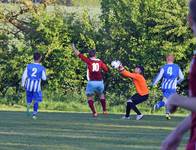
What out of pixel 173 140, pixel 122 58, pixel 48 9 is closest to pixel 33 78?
pixel 122 58

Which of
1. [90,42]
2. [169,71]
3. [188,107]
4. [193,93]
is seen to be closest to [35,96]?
[169,71]

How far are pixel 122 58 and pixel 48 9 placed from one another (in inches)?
178

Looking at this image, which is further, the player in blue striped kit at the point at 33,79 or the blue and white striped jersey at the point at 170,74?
the blue and white striped jersey at the point at 170,74

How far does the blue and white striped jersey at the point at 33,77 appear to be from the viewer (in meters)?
22.5

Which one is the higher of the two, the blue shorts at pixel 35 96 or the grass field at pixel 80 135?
the blue shorts at pixel 35 96

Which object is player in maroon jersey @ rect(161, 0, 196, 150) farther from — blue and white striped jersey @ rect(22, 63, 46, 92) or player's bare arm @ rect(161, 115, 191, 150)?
blue and white striped jersey @ rect(22, 63, 46, 92)

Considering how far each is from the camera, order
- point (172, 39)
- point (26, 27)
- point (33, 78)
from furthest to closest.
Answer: point (26, 27), point (172, 39), point (33, 78)

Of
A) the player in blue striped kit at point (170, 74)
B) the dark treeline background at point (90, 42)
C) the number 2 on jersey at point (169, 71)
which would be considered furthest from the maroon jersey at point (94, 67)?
the dark treeline background at point (90, 42)

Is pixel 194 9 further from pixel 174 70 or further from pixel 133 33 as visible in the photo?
pixel 133 33

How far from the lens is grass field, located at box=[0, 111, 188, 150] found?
40.8 ft

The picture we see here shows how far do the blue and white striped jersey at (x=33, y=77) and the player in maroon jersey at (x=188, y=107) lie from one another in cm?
1835

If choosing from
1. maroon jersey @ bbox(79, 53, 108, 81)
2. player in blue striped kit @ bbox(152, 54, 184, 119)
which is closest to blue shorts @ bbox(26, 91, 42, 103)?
maroon jersey @ bbox(79, 53, 108, 81)

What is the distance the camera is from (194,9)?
3996mm

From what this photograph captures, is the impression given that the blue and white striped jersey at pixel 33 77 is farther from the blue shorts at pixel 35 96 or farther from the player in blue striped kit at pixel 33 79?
the blue shorts at pixel 35 96
